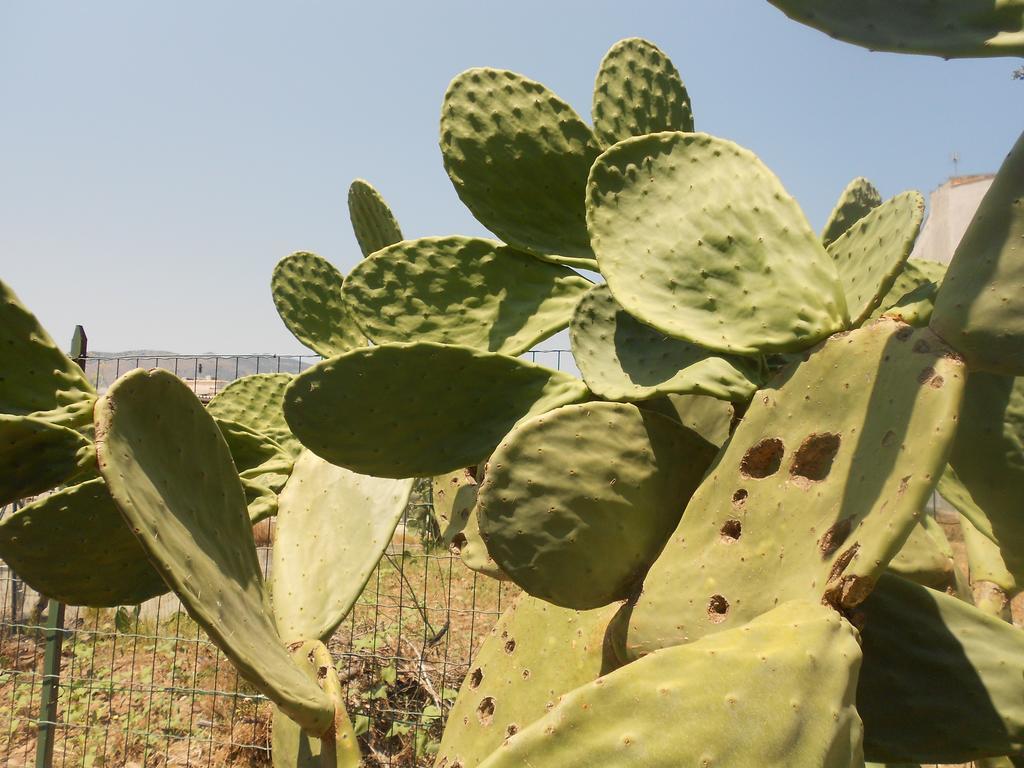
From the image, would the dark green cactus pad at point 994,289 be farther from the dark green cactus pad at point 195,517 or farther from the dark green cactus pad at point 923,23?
the dark green cactus pad at point 195,517

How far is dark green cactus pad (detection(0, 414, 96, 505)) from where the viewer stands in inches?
48.6

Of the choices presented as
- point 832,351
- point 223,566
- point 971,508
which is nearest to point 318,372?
point 223,566

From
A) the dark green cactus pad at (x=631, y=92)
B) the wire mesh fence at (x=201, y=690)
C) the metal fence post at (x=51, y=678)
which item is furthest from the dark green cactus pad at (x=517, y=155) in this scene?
the metal fence post at (x=51, y=678)

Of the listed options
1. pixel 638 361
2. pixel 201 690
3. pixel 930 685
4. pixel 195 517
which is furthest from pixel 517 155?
pixel 201 690

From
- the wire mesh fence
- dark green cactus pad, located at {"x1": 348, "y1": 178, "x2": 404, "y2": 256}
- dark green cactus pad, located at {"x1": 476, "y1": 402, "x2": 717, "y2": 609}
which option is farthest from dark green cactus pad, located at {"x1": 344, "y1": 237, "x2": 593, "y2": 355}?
the wire mesh fence

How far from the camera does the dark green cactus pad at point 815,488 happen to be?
0.82 metres

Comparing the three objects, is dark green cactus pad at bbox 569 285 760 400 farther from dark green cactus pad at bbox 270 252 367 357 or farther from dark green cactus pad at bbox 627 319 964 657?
dark green cactus pad at bbox 270 252 367 357

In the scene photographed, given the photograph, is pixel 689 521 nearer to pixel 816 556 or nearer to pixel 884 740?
pixel 816 556

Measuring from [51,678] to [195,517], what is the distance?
115 inches

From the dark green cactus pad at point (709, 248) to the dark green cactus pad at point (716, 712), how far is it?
16.9 inches

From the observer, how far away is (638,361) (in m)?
1.29

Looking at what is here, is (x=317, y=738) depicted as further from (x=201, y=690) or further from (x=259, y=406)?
(x=201, y=690)

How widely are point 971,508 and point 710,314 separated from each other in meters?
0.75

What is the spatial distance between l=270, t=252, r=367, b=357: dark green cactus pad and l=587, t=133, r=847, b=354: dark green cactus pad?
3.54 ft
